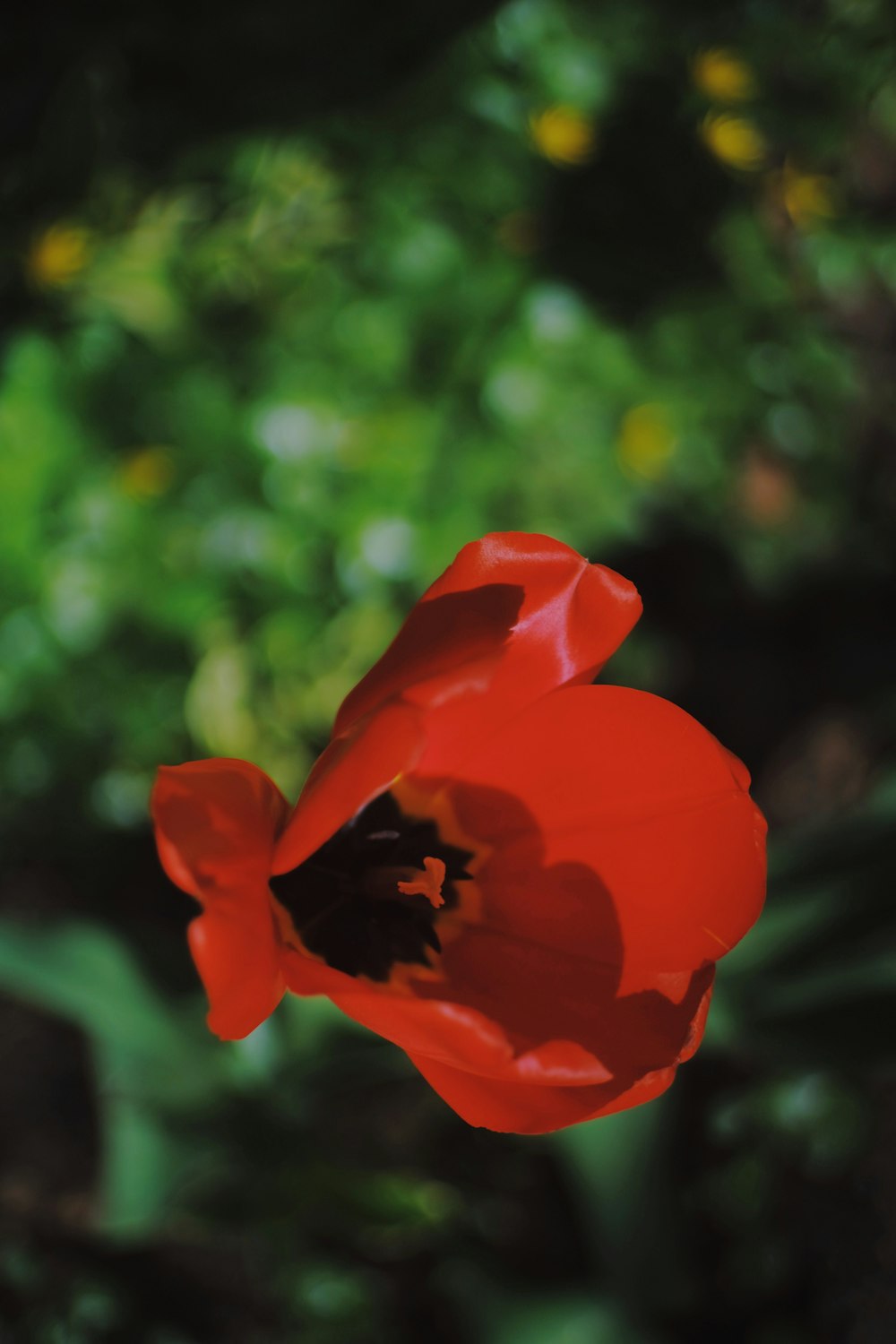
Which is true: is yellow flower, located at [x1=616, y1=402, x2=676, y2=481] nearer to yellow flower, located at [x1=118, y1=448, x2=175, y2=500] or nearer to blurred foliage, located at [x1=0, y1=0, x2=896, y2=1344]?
blurred foliage, located at [x1=0, y1=0, x2=896, y2=1344]

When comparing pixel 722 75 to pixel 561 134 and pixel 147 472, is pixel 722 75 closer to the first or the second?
pixel 561 134

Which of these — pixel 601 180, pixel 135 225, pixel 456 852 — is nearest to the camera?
pixel 456 852

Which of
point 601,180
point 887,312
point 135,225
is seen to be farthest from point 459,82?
point 887,312

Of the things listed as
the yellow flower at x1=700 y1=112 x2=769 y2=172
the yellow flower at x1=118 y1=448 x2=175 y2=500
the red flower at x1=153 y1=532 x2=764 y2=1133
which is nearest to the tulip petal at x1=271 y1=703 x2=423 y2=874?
the red flower at x1=153 y1=532 x2=764 y2=1133

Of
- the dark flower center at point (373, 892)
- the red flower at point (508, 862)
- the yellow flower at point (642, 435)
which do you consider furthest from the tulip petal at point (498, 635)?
the yellow flower at point (642, 435)

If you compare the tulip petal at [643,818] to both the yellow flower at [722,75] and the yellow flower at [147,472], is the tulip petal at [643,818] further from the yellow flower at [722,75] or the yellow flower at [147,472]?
the yellow flower at [722,75]

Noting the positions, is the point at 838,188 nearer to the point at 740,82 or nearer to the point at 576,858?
the point at 740,82

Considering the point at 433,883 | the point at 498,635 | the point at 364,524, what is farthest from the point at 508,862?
the point at 364,524
